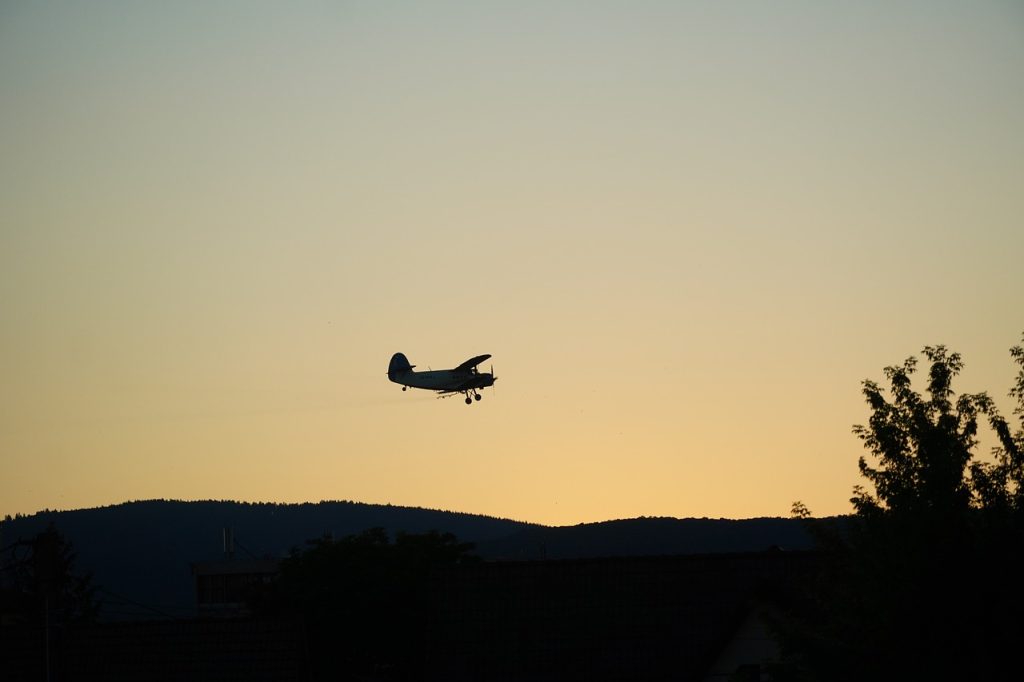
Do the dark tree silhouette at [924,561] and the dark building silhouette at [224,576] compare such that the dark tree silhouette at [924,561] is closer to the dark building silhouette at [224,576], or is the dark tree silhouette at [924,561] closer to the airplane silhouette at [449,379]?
the airplane silhouette at [449,379]

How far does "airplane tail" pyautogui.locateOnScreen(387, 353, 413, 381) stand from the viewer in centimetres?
8412

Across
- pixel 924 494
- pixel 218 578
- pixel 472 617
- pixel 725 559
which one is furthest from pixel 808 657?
pixel 218 578

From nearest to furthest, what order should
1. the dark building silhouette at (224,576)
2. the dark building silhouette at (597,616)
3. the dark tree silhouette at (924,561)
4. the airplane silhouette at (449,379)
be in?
the dark tree silhouette at (924,561) → the dark building silhouette at (597,616) → the airplane silhouette at (449,379) → the dark building silhouette at (224,576)

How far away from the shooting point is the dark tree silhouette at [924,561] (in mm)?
23906

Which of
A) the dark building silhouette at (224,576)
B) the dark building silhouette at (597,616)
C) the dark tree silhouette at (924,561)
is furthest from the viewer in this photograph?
the dark building silhouette at (224,576)

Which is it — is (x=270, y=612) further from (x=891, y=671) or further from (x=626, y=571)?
(x=891, y=671)

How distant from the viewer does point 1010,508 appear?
82.3ft

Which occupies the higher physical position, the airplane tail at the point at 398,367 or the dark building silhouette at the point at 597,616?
the airplane tail at the point at 398,367

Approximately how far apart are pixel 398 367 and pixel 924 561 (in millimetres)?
61963

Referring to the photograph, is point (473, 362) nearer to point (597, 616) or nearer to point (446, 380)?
point (446, 380)

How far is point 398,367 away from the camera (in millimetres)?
85000

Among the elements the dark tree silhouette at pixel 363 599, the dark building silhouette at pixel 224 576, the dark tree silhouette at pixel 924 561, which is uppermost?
the dark building silhouette at pixel 224 576

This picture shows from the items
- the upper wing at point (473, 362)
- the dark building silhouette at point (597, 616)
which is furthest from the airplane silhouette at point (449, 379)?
the dark building silhouette at point (597, 616)

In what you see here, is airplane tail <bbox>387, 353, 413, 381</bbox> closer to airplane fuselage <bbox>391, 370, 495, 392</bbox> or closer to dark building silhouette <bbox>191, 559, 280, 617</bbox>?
airplane fuselage <bbox>391, 370, 495, 392</bbox>
